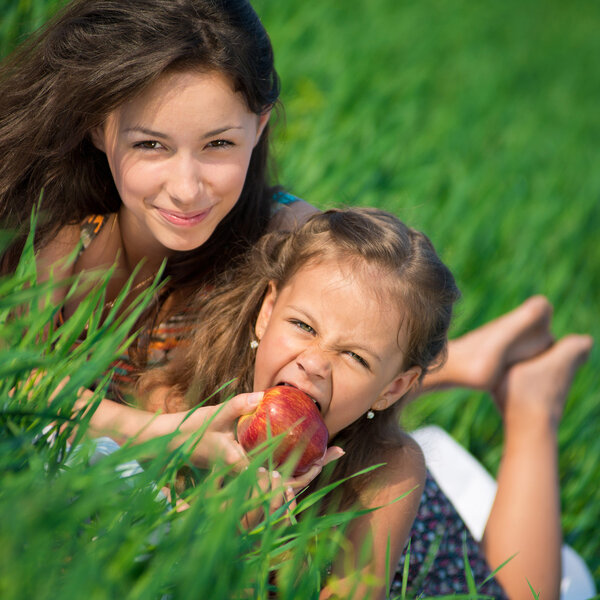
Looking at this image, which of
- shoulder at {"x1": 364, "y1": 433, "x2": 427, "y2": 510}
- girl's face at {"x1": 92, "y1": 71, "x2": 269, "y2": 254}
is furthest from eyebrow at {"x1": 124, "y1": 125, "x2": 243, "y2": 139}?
shoulder at {"x1": 364, "y1": 433, "x2": 427, "y2": 510}

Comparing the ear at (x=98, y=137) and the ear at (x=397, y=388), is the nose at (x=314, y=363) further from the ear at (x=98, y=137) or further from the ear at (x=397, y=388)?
the ear at (x=98, y=137)

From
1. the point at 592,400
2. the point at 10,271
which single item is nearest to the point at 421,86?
the point at 592,400

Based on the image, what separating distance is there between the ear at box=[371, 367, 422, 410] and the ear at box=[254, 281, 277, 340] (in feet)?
1.08

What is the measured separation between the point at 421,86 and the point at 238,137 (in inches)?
128

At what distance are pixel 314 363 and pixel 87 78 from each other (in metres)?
Result: 0.84

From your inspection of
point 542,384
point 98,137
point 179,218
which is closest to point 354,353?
point 179,218

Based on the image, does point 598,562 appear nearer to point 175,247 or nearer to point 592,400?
point 592,400

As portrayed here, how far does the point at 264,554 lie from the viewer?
126 cm

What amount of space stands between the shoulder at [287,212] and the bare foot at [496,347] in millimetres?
789

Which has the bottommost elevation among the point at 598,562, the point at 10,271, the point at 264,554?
the point at 598,562

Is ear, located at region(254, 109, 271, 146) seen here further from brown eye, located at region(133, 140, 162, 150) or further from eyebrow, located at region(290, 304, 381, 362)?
eyebrow, located at region(290, 304, 381, 362)

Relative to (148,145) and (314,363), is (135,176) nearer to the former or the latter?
(148,145)

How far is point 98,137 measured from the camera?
6.31 feet

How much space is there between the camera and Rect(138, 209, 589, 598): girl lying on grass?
1746mm
